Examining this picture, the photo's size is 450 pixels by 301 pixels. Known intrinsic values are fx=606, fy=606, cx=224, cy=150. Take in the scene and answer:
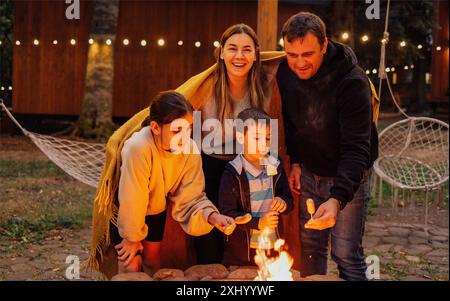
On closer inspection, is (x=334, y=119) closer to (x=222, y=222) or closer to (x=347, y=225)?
(x=347, y=225)

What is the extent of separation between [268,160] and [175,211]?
1.66 feet

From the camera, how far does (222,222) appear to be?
2611 mm

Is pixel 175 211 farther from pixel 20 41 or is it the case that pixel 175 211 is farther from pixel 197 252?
pixel 20 41

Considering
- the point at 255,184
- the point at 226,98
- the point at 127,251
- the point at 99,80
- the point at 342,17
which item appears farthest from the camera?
the point at 342,17

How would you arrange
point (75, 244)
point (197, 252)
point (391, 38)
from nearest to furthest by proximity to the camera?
point (197, 252) < point (75, 244) < point (391, 38)

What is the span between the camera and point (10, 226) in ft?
15.3

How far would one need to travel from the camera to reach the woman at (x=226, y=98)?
2869mm

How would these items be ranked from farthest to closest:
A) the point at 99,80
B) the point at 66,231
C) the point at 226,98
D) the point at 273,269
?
the point at 99,80 < the point at 66,231 < the point at 226,98 < the point at 273,269

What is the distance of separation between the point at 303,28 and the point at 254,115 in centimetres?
45

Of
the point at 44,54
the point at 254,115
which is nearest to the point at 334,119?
the point at 254,115

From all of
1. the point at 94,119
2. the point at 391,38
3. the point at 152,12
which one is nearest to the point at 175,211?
the point at 94,119

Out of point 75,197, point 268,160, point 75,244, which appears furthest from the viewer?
point 75,197

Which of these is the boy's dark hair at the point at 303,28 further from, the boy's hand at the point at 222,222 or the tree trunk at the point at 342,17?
the tree trunk at the point at 342,17

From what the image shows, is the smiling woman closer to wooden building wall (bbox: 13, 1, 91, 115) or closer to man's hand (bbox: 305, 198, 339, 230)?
man's hand (bbox: 305, 198, 339, 230)
